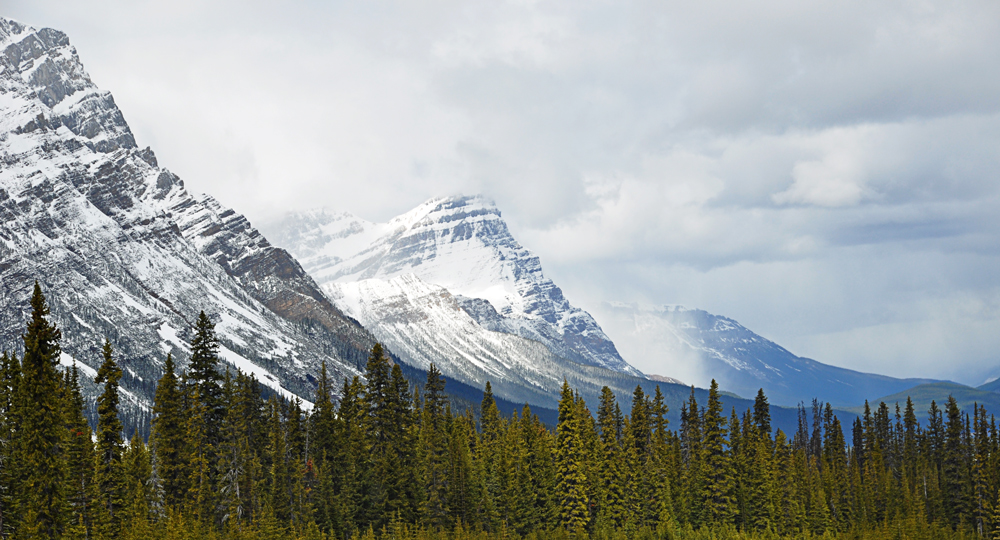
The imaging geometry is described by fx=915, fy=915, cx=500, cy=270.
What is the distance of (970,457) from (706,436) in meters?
63.2

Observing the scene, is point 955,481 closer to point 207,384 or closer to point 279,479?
point 279,479

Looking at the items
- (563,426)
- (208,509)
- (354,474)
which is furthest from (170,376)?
(563,426)

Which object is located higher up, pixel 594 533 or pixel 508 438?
pixel 508 438

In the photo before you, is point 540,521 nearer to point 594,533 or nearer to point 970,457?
point 594,533

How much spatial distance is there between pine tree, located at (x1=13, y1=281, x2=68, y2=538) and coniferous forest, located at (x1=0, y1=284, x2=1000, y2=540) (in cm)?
10

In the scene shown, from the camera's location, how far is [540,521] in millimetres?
104938

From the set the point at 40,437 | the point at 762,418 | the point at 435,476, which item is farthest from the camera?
the point at 762,418

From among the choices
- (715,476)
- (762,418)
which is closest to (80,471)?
(715,476)

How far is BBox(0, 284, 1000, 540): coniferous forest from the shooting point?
62.4 m

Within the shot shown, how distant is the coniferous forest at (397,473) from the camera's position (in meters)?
62.4

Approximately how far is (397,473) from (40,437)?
45.0 meters

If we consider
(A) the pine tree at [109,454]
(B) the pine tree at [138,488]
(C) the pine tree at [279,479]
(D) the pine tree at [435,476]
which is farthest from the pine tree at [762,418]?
(A) the pine tree at [109,454]

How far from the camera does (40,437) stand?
181 ft

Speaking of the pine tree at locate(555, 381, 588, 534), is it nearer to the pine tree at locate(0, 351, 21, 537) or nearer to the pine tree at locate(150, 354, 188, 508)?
the pine tree at locate(150, 354, 188, 508)
